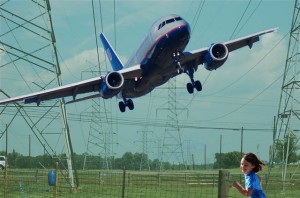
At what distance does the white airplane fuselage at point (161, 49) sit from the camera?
20.8 metres

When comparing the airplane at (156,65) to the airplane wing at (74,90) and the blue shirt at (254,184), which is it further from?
the blue shirt at (254,184)

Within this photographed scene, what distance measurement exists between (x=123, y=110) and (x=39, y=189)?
7787 mm

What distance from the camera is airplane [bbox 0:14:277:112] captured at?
2114 centimetres

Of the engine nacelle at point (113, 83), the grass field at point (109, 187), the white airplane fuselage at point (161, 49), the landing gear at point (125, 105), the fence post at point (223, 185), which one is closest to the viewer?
the fence post at point (223, 185)

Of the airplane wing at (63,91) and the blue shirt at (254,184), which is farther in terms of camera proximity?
the airplane wing at (63,91)

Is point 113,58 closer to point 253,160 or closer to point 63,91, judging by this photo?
point 63,91

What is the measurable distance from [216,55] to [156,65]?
2.65 metres

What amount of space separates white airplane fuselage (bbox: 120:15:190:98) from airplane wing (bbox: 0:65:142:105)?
543 millimetres

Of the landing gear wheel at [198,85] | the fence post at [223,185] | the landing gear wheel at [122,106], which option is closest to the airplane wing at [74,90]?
the landing gear wheel at [122,106]

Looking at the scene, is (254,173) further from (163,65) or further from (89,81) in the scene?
(89,81)

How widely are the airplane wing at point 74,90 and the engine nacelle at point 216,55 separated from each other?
309cm

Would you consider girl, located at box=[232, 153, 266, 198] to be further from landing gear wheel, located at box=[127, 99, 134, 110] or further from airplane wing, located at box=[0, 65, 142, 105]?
landing gear wheel, located at box=[127, 99, 134, 110]

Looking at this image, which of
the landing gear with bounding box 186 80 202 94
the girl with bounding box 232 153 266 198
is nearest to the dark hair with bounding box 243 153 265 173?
the girl with bounding box 232 153 266 198

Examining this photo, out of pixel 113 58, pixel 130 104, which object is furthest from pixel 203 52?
pixel 113 58
